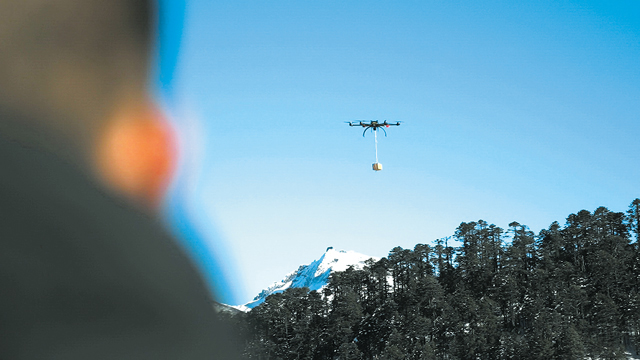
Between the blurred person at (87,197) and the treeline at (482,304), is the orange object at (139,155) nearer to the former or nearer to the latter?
the blurred person at (87,197)

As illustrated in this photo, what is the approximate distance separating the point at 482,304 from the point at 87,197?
261 feet

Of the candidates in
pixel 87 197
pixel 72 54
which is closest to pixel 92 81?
pixel 72 54

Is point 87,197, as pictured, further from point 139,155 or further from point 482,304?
point 482,304

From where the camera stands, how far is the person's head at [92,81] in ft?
79.2

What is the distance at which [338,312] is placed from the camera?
111 metres

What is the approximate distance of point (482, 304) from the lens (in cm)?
9419

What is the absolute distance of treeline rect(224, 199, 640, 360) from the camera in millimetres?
86188

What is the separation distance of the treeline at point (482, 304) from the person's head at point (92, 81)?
67826 mm

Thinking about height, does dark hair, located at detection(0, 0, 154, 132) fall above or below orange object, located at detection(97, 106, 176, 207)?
above

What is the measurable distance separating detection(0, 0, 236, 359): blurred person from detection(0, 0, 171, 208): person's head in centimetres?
5

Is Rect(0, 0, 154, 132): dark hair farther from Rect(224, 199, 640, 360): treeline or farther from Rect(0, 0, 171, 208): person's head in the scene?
Rect(224, 199, 640, 360): treeline

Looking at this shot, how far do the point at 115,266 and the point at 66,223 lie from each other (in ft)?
Answer: 8.64

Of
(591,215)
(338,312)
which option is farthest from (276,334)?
(591,215)

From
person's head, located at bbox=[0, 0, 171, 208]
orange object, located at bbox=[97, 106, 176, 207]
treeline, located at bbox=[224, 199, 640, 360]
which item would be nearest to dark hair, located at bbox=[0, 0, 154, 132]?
person's head, located at bbox=[0, 0, 171, 208]
